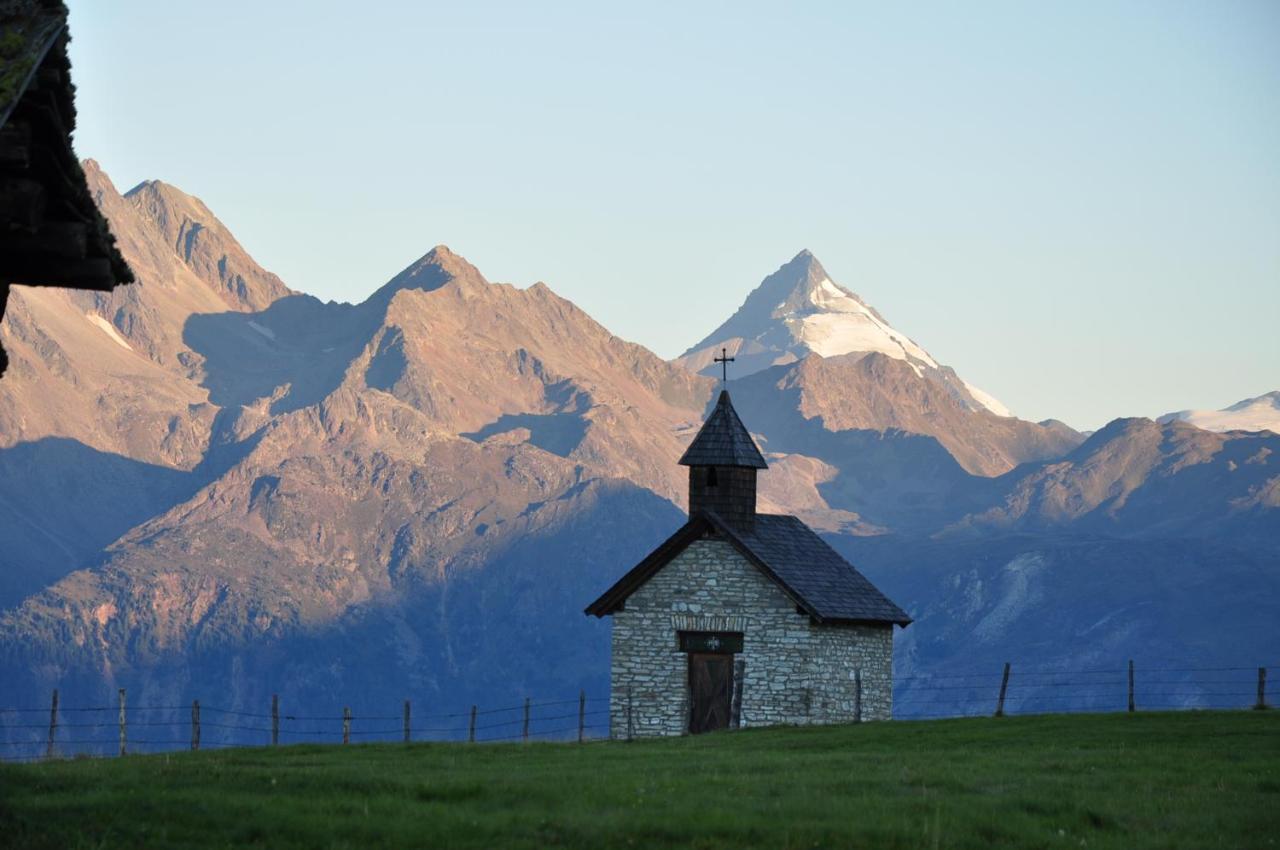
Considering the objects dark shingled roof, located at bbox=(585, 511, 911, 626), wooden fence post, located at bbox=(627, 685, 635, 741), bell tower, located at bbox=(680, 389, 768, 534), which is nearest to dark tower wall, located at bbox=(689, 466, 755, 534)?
bell tower, located at bbox=(680, 389, 768, 534)

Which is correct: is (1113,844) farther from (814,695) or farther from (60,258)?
(814,695)

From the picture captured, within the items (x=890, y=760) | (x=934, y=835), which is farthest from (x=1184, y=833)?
(x=890, y=760)

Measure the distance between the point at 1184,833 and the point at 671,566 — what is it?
1235 inches

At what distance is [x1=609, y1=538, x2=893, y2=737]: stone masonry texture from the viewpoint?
173ft

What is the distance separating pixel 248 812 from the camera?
74.4 feet

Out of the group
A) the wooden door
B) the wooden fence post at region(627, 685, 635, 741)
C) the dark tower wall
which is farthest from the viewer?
the dark tower wall

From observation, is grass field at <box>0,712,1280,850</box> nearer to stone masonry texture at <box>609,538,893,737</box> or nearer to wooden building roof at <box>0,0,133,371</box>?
wooden building roof at <box>0,0,133,371</box>

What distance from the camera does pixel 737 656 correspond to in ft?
175

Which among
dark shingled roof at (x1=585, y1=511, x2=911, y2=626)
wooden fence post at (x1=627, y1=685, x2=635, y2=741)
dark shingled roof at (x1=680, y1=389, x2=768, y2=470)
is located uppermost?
dark shingled roof at (x1=680, y1=389, x2=768, y2=470)

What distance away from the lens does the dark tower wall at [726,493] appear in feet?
184

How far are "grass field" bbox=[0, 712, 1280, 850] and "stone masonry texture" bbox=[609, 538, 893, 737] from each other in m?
17.4

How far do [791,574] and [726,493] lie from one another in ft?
12.4

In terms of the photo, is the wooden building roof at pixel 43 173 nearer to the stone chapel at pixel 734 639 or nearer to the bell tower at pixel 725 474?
the stone chapel at pixel 734 639

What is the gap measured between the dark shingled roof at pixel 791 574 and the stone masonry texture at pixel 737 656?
34cm
